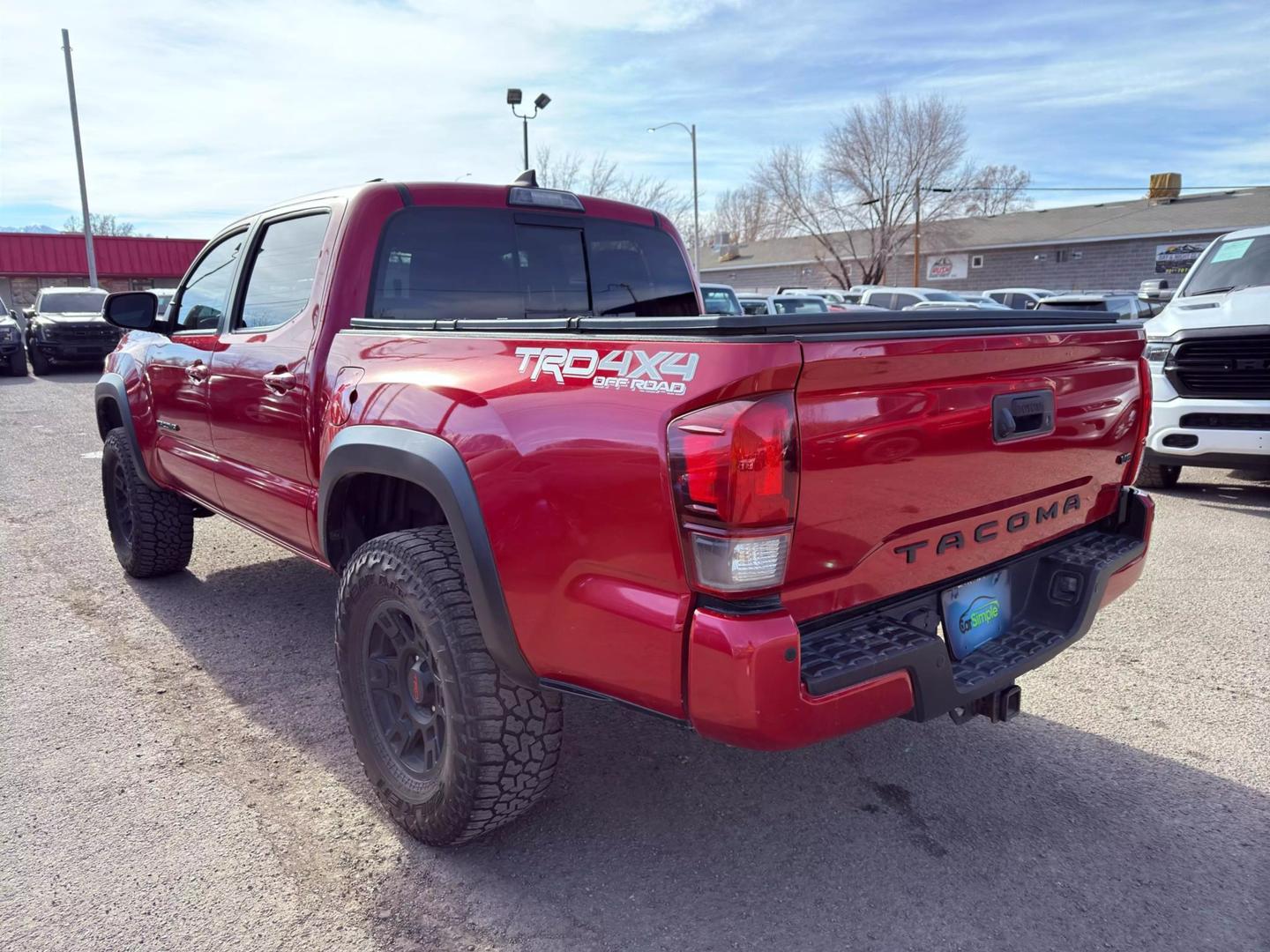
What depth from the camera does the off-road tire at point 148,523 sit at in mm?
5031

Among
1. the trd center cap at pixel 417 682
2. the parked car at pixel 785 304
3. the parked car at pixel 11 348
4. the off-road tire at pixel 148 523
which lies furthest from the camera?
the parked car at pixel 11 348

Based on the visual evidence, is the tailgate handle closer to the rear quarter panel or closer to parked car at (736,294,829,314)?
the rear quarter panel

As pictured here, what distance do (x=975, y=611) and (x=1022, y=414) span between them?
1.86ft

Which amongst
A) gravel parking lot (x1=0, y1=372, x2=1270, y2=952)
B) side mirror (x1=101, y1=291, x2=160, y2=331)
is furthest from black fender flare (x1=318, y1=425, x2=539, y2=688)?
side mirror (x1=101, y1=291, x2=160, y2=331)

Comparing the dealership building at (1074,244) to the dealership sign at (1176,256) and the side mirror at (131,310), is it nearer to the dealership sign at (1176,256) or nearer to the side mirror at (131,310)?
the dealership sign at (1176,256)

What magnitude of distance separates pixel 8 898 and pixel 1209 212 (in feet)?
131

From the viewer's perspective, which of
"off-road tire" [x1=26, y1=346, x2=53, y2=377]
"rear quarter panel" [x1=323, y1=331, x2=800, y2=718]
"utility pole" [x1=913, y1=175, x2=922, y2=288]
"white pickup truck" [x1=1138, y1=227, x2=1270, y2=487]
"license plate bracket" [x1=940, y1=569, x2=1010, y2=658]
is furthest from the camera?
"utility pole" [x1=913, y1=175, x2=922, y2=288]

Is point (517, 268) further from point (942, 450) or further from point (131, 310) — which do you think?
point (131, 310)

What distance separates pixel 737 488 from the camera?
1.90 m

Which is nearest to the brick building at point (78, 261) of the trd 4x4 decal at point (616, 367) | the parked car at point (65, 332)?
the parked car at point (65, 332)

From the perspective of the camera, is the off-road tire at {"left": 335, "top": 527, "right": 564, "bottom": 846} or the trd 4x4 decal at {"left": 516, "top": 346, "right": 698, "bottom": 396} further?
the off-road tire at {"left": 335, "top": 527, "right": 564, "bottom": 846}

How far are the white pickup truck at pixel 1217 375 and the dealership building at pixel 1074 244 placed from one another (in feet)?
96.1

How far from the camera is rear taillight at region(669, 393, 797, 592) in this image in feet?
6.23

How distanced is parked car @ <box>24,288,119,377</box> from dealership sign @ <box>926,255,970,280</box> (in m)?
33.9
